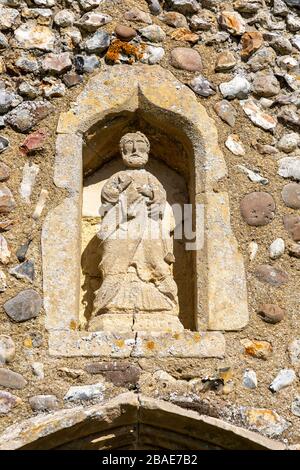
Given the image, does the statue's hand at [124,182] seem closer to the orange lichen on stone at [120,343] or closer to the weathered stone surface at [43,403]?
the orange lichen on stone at [120,343]

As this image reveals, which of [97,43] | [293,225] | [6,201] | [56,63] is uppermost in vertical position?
[97,43]

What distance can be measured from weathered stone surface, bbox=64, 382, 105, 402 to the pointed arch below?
6 centimetres

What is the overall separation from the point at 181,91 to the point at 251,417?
6.47ft

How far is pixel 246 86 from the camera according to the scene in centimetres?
554

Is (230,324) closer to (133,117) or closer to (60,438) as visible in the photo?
(60,438)

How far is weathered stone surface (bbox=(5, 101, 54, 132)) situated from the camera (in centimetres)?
529

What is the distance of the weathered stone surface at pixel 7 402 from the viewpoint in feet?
14.9

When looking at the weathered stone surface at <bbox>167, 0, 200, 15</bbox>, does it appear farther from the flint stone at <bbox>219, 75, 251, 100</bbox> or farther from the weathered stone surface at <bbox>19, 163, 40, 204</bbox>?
the weathered stone surface at <bbox>19, 163, 40, 204</bbox>

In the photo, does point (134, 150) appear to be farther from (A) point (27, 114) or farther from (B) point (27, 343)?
(B) point (27, 343)

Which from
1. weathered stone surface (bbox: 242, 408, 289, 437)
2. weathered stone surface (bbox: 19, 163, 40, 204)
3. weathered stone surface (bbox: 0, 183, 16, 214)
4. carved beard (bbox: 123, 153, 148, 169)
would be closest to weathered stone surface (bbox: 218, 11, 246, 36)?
carved beard (bbox: 123, 153, 148, 169)

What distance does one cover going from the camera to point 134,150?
5426mm

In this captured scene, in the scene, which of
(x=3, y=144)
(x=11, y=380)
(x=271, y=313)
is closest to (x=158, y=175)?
(x=3, y=144)

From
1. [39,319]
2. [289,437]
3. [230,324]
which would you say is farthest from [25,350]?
[289,437]

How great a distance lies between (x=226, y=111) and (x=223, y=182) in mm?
463
